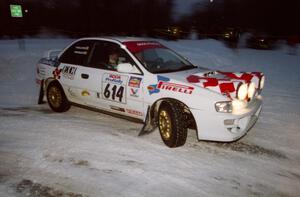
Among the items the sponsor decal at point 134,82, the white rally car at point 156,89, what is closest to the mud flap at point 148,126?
the white rally car at point 156,89

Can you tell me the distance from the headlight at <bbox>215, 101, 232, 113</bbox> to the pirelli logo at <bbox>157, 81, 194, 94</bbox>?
40 centimetres

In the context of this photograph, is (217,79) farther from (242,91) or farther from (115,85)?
(115,85)

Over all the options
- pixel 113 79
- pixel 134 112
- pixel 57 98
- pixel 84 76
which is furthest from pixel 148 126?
pixel 57 98

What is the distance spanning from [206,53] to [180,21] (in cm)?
2603

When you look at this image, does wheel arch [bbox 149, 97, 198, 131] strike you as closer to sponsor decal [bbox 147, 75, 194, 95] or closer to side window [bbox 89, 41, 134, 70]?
sponsor decal [bbox 147, 75, 194, 95]

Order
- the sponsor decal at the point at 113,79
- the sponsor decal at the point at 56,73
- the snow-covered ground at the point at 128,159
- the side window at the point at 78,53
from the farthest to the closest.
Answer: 1. the sponsor decal at the point at 56,73
2. the side window at the point at 78,53
3. the sponsor decal at the point at 113,79
4. the snow-covered ground at the point at 128,159

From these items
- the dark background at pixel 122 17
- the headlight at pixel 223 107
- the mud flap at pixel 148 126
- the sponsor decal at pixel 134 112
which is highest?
the dark background at pixel 122 17

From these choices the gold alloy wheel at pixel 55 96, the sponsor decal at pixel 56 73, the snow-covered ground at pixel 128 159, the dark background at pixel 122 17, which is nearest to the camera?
the snow-covered ground at pixel 128 159

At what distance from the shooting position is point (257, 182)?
3615mm

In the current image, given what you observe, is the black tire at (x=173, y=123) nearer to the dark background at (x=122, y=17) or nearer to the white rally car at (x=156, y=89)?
the white rally car at (x=156, y=89)

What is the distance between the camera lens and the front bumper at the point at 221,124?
159 inches

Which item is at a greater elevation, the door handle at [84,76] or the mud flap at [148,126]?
the door handle at [84,76]

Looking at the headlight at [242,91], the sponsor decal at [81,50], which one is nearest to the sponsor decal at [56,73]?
the sponsor decal at [81,50]

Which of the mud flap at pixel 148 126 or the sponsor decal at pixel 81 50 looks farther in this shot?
the sponsor decal at pixel 81 50
